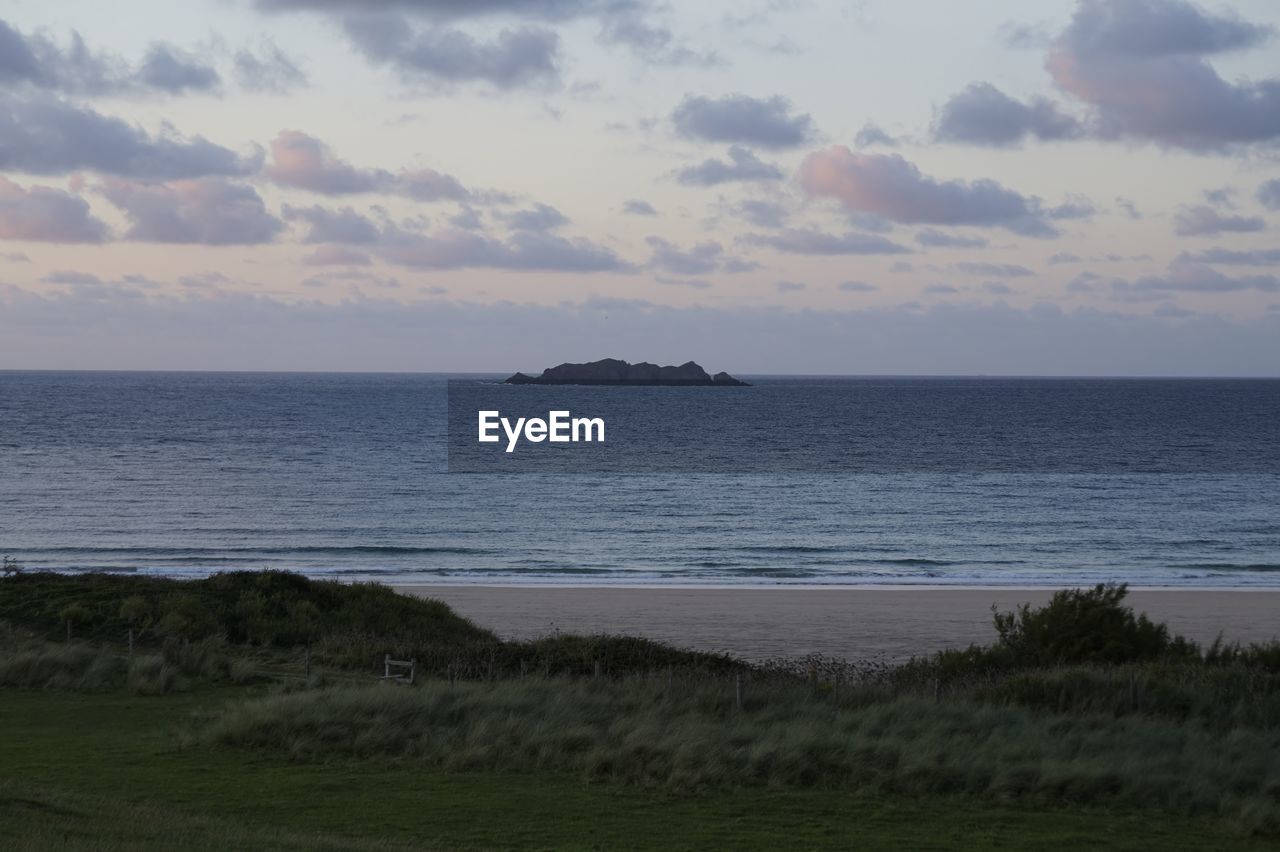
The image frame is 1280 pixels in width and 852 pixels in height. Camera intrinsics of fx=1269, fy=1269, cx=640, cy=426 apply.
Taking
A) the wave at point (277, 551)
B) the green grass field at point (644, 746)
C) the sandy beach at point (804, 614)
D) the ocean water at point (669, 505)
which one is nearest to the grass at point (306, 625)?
the green grass field at point (644, 746)

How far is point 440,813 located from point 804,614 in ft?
76.2

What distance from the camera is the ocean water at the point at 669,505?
160ft

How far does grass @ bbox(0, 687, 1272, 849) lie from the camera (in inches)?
501

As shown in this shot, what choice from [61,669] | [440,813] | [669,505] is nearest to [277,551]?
[669,505]

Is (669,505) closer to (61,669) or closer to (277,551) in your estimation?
(277,551)

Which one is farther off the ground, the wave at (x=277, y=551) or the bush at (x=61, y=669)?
the bush at (x=61, y=669)

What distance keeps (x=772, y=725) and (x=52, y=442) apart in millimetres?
99044

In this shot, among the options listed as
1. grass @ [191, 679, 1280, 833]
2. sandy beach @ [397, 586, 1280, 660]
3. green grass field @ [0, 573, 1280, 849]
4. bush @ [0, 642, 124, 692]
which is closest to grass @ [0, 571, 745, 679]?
green grass field @ [0, 573, 1280, 849]

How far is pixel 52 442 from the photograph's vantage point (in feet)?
340

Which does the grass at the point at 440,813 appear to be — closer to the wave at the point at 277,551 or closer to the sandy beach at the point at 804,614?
the sandy beach at the point at 804,614

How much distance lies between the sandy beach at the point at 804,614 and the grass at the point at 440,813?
14.2m

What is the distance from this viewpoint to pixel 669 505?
Answer: 67.9 metres

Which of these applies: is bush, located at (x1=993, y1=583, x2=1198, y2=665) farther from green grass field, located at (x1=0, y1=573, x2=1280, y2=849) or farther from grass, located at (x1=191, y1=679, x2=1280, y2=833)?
grass, located at (x1=191, y1=679, x2=1280, y2=833)

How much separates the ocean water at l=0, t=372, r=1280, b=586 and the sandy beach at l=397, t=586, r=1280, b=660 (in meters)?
3.35
